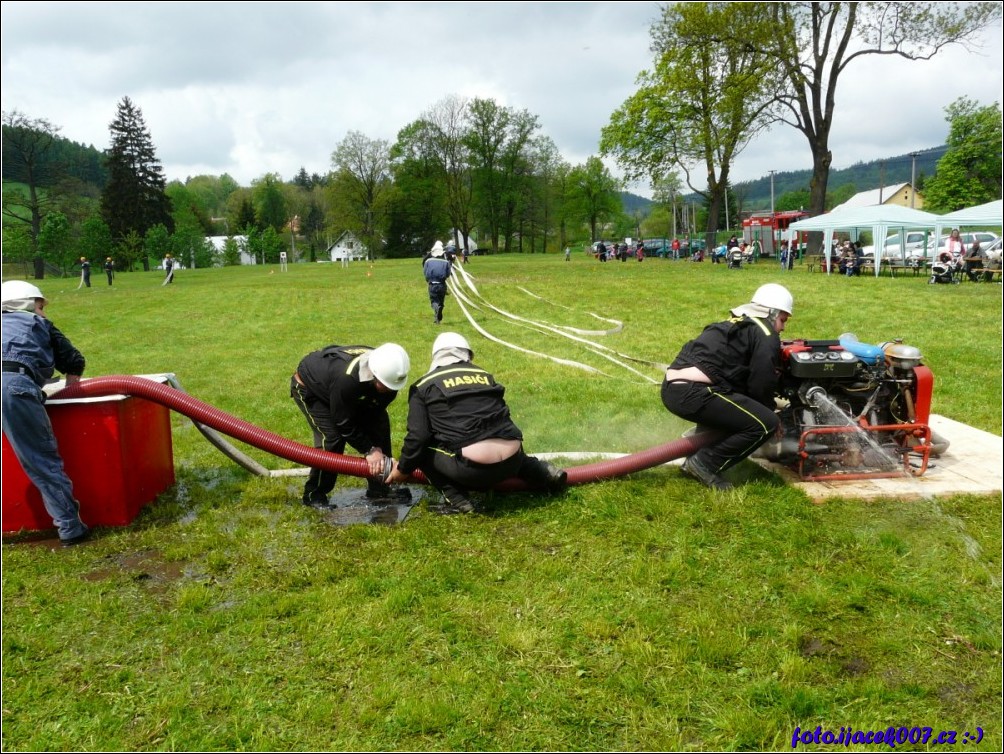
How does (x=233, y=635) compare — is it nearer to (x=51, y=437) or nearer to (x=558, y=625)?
(x=558, y=625)

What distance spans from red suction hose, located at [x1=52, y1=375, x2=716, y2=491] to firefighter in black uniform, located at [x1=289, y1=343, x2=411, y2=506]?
149 millimetres

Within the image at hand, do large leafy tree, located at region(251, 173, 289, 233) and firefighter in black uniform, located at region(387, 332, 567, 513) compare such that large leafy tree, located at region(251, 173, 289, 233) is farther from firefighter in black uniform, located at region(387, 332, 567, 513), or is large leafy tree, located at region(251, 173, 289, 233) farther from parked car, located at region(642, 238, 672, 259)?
firefighter in black uniform, located at region(387, 332, 567, 513)

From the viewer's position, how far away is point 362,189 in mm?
78188

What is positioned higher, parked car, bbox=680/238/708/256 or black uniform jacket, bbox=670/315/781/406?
parked car, bbox=680/238/708/256

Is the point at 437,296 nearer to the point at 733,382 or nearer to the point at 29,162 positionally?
the point at 733,382

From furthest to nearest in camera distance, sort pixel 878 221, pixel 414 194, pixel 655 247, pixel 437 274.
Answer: pixel 414 194, pixel 655 247, pixel 878 221, pixel 437 274

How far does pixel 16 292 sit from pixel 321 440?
2.43 metres

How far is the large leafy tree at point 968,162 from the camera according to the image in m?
67.2

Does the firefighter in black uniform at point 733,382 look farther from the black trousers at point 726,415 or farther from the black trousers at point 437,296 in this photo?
the black trousers at point 437,296

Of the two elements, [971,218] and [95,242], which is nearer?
[971,218]

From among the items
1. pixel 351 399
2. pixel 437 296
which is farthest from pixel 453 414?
pixel 437 296

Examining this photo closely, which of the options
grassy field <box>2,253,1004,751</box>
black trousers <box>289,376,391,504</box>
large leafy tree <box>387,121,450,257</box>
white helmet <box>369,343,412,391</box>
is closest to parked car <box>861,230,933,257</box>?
grassy field <box>2,253,1004,751</box>

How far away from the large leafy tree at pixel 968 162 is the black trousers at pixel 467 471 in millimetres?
75120

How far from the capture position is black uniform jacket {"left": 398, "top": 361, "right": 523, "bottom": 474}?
5195mm
